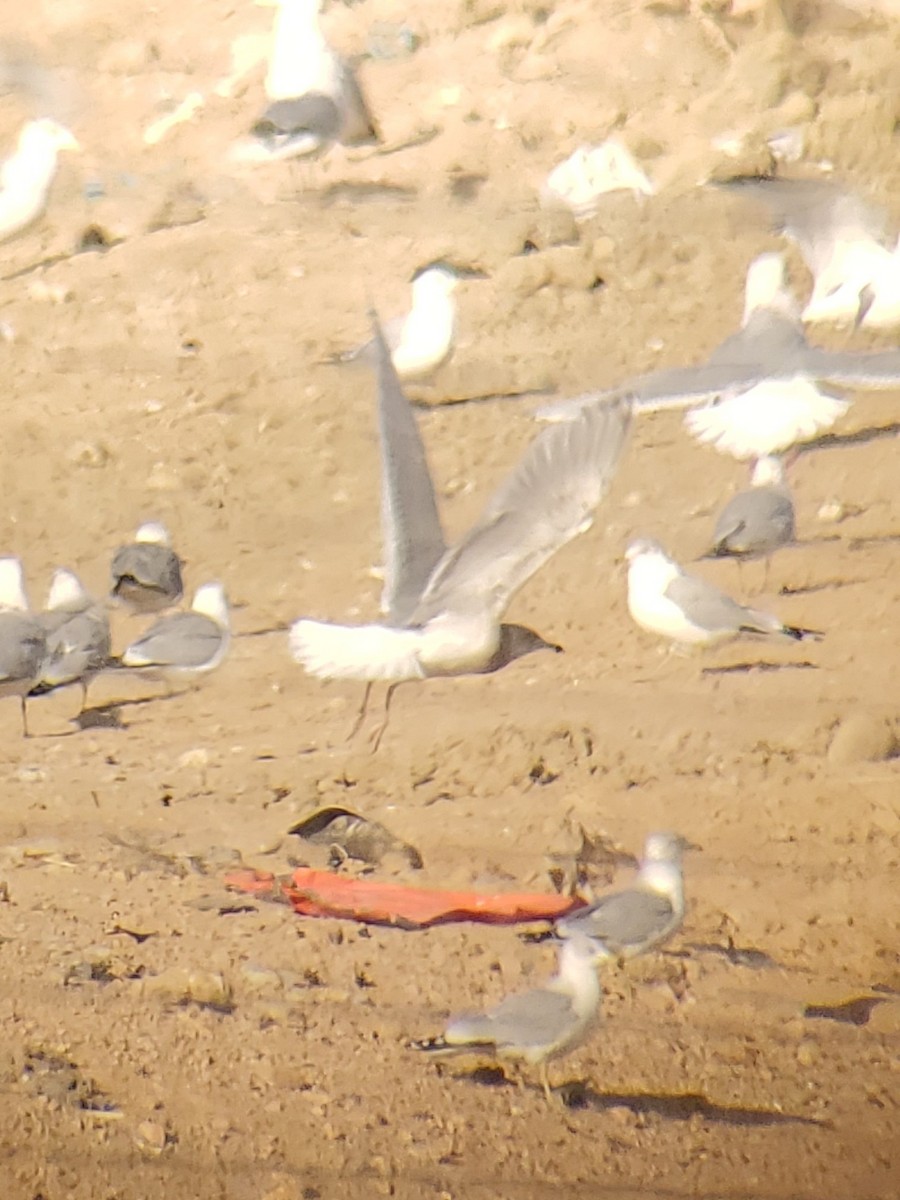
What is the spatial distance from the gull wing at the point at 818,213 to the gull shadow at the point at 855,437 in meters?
0.90

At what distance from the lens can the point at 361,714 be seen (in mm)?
4371

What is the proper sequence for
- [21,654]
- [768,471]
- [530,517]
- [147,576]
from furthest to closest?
[768,471] → [147,576] → [21,654] → [530,517]

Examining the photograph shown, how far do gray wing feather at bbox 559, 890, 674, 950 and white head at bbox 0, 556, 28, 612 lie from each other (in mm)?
2110

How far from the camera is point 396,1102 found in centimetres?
282

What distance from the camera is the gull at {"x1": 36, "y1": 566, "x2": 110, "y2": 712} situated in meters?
4.42

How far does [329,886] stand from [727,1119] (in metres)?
1.17

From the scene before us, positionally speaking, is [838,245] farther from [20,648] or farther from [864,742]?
[20,648]

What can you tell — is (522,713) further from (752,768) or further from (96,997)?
(96,997)

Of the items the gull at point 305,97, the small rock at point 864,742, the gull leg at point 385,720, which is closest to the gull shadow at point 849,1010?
the small rock at point 864,742

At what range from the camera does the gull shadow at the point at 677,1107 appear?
9.31 feet

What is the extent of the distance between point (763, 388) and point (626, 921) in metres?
2.15

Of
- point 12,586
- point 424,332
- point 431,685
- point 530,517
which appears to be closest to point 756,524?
point 530,517

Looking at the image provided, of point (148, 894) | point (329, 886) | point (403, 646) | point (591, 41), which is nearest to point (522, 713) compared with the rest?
point (403, 646)

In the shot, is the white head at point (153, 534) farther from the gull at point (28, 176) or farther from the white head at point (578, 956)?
the white head at point (578, 956)
